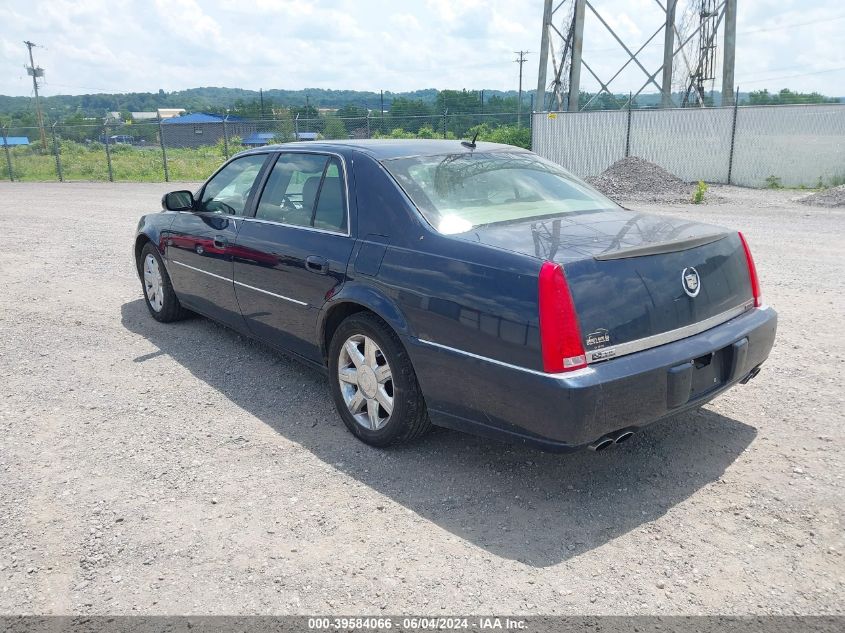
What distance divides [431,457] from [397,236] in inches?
48.8

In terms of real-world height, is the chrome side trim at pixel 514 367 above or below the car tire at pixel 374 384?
above

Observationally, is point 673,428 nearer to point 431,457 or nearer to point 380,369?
point 431,457

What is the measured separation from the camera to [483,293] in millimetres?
3367

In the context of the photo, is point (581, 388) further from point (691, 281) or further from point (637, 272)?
point (691, 281)

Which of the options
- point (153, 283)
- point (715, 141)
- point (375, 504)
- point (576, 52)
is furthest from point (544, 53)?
point (375, 504)

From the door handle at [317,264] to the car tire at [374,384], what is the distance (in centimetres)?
37

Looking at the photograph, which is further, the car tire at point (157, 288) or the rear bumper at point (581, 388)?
the car tire at point (157, 288)

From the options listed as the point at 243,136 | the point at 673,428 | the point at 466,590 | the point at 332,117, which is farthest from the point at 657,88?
the point at 466,590

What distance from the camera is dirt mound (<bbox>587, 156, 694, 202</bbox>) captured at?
18062 millimetres

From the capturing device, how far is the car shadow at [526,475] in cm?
332

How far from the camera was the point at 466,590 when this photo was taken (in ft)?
9.48

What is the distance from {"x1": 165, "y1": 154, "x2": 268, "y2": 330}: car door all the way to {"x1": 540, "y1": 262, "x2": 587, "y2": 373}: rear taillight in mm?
2851

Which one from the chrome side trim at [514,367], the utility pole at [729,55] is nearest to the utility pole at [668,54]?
the utility pole at [729,55]

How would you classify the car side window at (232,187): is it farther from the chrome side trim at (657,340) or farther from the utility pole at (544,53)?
the utility pole at (544,53)
